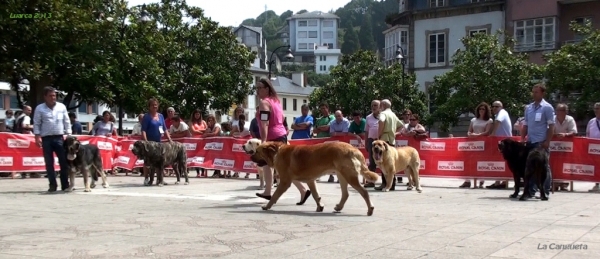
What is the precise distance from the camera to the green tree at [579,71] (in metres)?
36.1

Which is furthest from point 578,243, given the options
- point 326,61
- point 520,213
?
point 326,61

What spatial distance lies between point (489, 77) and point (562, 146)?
27845mm

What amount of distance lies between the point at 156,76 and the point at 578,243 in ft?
86.7

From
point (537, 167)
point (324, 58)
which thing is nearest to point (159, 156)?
point (537, 167)

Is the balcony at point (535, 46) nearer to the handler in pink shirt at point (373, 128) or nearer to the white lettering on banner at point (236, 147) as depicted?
the white lettering on banner at point (236, 147)

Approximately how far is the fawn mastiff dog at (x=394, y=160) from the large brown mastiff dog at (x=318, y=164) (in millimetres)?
3566

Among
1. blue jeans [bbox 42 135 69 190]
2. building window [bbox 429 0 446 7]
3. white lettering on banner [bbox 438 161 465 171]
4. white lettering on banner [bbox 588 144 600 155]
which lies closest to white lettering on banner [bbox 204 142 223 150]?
white lettering on banner [bbox 438 161 465 171]

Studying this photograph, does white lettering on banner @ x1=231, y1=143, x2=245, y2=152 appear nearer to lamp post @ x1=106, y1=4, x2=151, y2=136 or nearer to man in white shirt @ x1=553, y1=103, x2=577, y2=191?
man in white shirt @ x1=553, y1=103, x2=577, y2=191

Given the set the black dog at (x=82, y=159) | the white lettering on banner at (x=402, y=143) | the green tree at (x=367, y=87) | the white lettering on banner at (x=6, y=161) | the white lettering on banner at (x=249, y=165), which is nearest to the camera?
the black dog at (x=82, y=159)

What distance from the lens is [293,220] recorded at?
822cm

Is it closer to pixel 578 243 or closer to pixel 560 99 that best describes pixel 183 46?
pixel 560 99

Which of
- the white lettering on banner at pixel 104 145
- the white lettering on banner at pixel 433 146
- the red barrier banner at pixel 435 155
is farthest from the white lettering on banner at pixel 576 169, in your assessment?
the white lettering on banner at pixel 104 145

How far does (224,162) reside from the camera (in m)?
18.2

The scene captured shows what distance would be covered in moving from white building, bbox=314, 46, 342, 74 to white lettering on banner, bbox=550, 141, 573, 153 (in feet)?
Answer: 586
